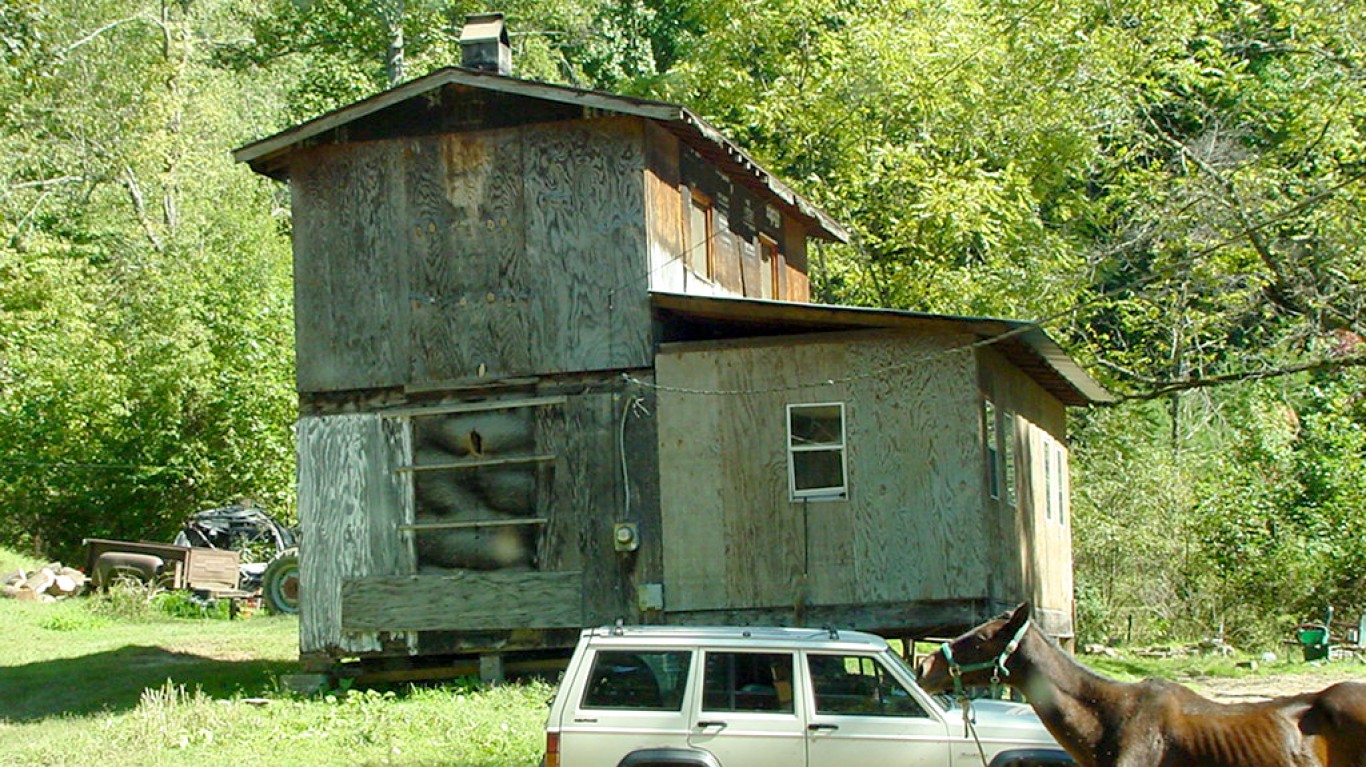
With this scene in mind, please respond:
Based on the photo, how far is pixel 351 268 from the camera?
20.6 meters

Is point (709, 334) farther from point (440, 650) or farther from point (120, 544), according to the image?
point (120, 544)

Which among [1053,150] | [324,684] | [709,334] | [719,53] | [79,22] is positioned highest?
[79,22]

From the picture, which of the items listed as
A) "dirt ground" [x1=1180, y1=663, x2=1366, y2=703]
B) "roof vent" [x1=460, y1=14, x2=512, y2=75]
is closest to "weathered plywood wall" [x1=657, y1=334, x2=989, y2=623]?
"dirt ground" [x1=1180, y1=663, x2=1366, y2=703]

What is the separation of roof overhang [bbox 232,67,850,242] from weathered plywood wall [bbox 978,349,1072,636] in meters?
4.59

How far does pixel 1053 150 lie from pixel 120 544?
20367 millimetres

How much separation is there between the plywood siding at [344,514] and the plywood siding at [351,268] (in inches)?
26.4

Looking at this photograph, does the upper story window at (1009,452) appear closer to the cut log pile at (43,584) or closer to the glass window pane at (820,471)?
the glass window pane at (820,471)

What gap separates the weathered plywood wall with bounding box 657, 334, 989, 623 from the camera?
1834 centimetres

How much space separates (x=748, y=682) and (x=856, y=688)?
781 millimetres

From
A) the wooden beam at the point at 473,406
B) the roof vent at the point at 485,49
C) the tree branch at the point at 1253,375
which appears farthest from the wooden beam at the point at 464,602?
the tree branch at the point at 1253,375

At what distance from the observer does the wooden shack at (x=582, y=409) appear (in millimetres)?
18484

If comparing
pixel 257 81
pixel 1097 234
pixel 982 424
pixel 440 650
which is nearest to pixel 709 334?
pixel 982 424

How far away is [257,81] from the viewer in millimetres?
52688

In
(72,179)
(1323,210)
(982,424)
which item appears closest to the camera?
(982,424)
